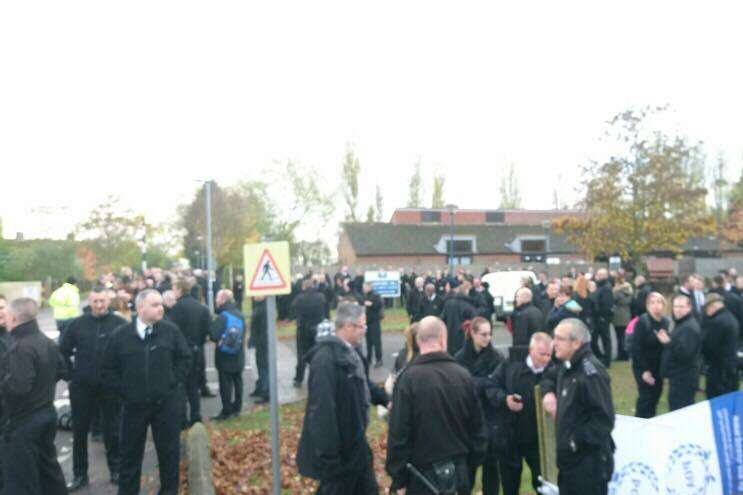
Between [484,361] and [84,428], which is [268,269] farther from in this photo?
[84,428]

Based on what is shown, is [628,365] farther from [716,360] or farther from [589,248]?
[589,248]

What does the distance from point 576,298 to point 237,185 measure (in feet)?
138

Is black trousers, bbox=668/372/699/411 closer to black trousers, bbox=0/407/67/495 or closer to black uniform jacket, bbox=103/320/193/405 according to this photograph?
black uniform jacket, bbox=103/320/193/405

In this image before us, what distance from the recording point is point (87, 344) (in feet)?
25.7

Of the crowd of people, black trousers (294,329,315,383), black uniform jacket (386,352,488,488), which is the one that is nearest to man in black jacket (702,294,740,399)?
the crowd of people

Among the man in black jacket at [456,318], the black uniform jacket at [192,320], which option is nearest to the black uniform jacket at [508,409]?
the black uniform jacket at [192,320]

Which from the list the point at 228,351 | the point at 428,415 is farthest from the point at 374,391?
the point at 228,351

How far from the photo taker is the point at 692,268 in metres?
42.2

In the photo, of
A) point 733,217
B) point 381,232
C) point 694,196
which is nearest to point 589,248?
point 694,196

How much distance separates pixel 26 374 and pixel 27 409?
13.7 inches

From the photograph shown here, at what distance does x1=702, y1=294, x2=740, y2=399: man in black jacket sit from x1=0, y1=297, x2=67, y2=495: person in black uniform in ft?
27.1

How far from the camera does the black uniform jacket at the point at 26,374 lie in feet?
19.8

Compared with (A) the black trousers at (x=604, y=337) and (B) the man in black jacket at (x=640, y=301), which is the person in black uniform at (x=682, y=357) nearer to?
(B) the man in black jacket at (x=640, y=301)

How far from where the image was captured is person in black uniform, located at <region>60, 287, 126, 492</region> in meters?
7.71
